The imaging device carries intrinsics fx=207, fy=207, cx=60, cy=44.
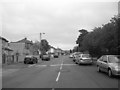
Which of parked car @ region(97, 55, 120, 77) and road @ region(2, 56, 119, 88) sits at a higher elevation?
parked car @ region(97, 55, 120, 77)

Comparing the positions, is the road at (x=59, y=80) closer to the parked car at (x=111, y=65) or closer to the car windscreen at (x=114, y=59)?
the parked car at (x=111, y=65)

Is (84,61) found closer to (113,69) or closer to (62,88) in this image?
(113,69)

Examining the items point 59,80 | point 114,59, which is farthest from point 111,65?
point 59,80

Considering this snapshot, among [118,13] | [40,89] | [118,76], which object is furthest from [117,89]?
[118,13]

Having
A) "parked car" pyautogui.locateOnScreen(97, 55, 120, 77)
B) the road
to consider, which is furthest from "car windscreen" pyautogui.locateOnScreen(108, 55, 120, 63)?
the road

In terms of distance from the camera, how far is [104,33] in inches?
946

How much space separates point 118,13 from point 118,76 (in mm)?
8549

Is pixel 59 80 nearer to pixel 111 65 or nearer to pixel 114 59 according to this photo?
pixel 111 65

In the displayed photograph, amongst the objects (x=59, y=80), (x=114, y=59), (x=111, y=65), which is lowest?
(x=59, y=80)

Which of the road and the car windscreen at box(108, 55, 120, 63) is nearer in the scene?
the road

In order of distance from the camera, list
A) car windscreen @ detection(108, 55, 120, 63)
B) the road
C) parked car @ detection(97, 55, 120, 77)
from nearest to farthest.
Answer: the road < parked car @ detection(97, 55, 120, 77) < car windscreen @ detection(108, 55, 120, 63)

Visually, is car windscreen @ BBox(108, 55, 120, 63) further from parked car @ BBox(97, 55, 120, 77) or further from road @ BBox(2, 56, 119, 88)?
road @ BBox(2, 56, 119, 88)

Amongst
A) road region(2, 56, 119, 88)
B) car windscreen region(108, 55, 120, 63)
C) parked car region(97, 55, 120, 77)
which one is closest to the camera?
road region(2, 56, 119, 88)

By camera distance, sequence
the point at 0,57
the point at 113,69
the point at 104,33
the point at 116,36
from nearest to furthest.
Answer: the point at 113,69
the point at 116,36
the point at 104,33
the point at 0,57
